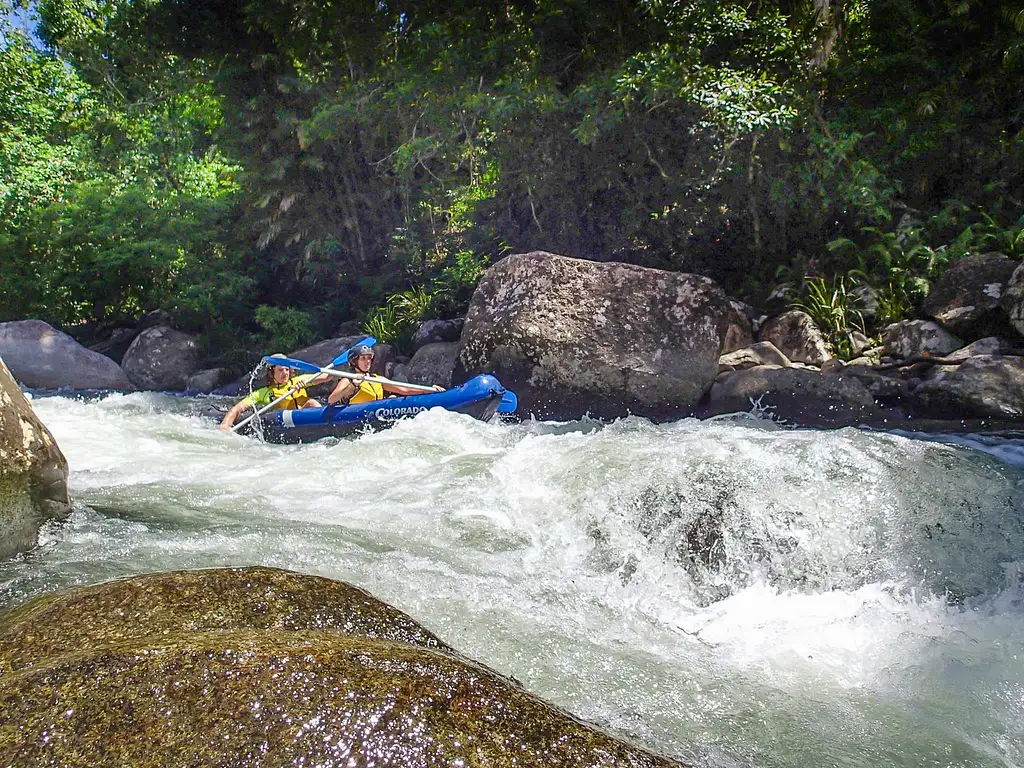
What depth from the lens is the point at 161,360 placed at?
12.0 meters

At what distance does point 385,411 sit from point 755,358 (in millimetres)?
4046

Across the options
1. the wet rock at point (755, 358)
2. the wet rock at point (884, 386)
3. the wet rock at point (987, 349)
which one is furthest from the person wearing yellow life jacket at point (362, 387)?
the wet rock at point (987, 349)

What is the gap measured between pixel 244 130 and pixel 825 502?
11.4 meters

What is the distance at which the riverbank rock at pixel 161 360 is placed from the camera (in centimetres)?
1194

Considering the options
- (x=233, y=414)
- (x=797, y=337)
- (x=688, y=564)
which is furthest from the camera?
(x=797, y=337)

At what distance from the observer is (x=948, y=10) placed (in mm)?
8711

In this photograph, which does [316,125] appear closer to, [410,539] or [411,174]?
[411,174]

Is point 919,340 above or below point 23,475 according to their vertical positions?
below

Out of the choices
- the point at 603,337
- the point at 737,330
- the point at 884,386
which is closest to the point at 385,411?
the point at 603,337

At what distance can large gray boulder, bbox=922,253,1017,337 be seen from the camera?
7.35 m

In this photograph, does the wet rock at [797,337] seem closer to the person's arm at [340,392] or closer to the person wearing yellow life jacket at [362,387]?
the person wearing yellow life jacket at [362,387]

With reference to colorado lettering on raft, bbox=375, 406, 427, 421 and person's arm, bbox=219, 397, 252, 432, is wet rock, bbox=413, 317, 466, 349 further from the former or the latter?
colorado lettering on raft, bbox=375, 406, 427, 421

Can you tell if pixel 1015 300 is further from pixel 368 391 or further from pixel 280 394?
pixel 280 394

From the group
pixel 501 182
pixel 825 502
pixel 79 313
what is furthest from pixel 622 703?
pixel 79 313
